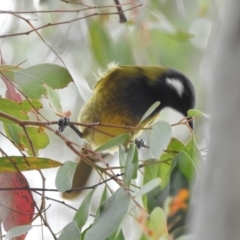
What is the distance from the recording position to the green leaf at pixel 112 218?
3.18ft

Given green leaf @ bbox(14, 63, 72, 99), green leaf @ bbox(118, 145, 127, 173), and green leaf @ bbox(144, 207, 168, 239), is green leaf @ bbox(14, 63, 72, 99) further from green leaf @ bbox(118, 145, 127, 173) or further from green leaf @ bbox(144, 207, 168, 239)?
green leaf @ bbox(144, 207, 168, 239)

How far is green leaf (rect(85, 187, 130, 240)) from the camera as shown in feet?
3.18

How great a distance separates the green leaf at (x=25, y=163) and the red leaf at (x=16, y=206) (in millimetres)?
25

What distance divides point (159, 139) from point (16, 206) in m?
0.33

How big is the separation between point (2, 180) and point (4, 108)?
0.15 meters

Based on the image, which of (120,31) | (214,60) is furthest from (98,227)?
(120,31)

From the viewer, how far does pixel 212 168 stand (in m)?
0.39

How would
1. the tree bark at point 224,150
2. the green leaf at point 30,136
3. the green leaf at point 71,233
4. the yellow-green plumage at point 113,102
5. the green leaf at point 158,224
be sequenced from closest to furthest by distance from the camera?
1. the tree bark at point 224,150
2. the green leaf at point 158,224
3. the green leaf at point 71,233
4. the green leaf at point 30,136
5. the yellow-green plumage at point 113,102

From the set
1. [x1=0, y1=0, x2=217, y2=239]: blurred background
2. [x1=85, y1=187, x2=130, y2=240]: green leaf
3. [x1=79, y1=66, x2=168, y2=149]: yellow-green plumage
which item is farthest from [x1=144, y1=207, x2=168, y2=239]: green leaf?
[x1=79, y1=66, x2=168, y2=149]: yellow-green plumage

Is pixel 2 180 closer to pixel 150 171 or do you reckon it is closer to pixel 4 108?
pixel 4 108

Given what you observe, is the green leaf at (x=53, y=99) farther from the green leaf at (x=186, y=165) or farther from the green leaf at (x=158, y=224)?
the green leaf at (x=158, y=224)

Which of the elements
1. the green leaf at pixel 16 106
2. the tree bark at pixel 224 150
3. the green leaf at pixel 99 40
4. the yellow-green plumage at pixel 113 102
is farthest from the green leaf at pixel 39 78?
the tree bark at pixel 224 150

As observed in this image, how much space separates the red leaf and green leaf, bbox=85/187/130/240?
0.21 meters

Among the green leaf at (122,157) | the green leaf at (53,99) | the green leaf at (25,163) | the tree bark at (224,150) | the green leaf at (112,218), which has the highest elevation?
the tree bark at (224,150)
